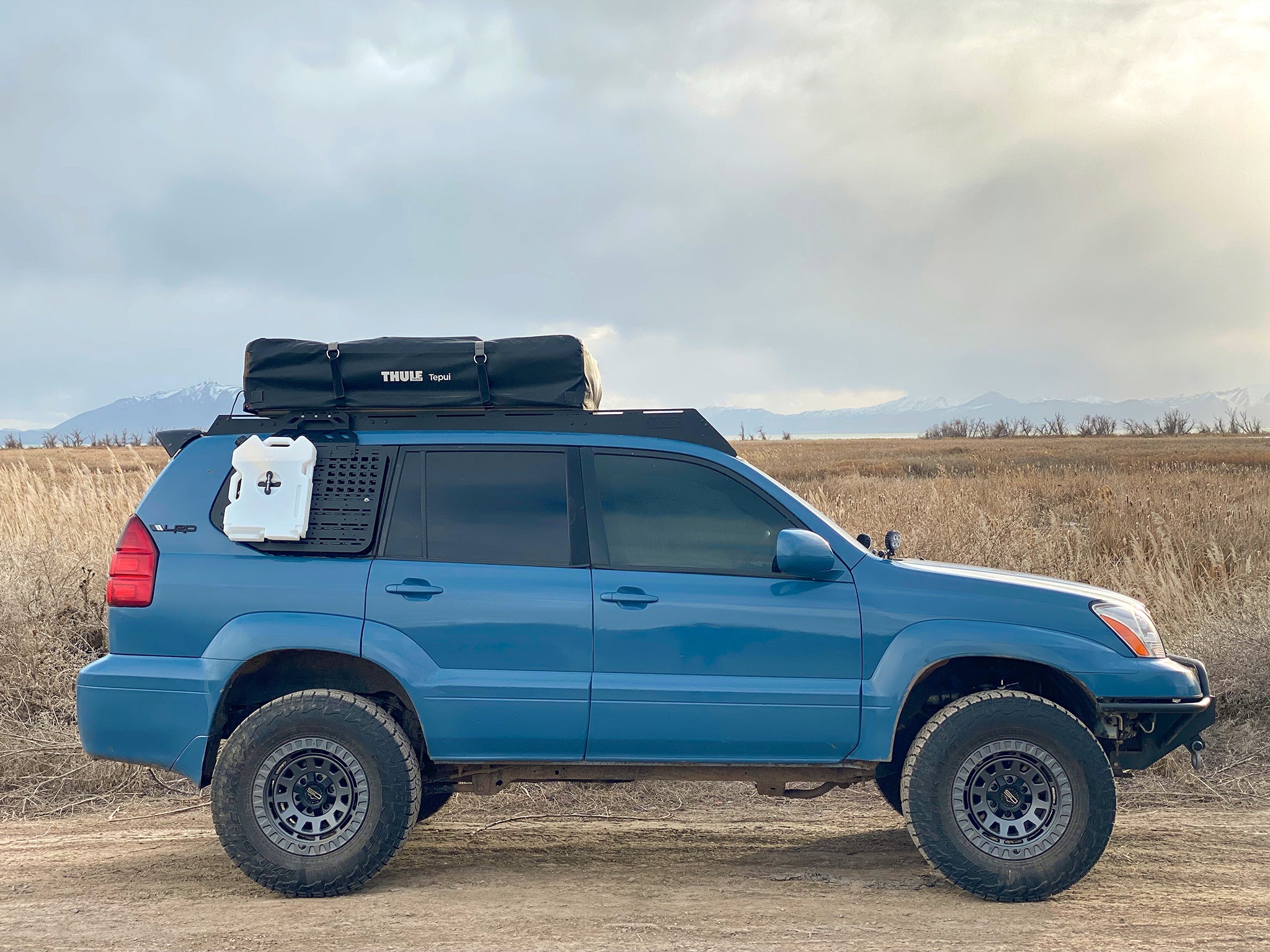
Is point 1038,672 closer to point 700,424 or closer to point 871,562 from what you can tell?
point 871,562

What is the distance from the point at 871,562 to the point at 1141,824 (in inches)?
98.9

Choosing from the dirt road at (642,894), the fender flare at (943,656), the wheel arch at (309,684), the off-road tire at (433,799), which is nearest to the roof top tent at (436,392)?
the wheel arch at (309,684)

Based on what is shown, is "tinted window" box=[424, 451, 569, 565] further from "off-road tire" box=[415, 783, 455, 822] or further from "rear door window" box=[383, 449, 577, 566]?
"off-road tire" box=[415, 783, 455, 822]

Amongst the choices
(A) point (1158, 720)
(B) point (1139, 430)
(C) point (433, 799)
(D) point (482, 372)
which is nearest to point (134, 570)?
(D) point (482, 372)

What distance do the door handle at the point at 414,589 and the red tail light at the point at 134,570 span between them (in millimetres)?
1069

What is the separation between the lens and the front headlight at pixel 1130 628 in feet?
15.1

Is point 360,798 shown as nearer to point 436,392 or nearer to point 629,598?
point 629,598

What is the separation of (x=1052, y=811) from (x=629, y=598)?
205 cm

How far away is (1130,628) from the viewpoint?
4633 mm

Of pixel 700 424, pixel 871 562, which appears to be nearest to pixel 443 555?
pixel 700 424

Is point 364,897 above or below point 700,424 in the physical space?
below

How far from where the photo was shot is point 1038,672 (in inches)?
188

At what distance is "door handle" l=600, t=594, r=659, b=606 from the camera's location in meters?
4.49

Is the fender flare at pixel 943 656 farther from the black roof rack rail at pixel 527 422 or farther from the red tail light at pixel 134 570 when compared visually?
the red tail light at pixel 134 570
